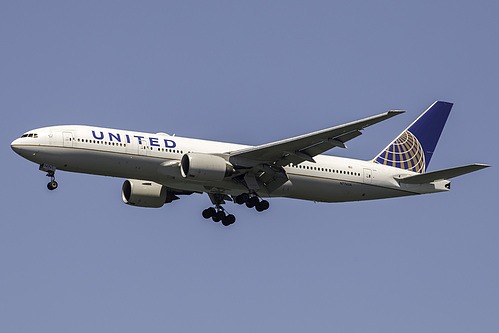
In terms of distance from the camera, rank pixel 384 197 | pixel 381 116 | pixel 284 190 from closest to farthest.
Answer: pixel 381 116
pixel 284 190
pixel 384 197

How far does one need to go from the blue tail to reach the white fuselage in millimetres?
2484

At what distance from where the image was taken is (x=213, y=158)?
4175cm

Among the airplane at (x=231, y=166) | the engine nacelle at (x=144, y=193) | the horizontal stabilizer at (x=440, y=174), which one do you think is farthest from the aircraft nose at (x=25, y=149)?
the horizontal stabilizer at (x=440, y=174)

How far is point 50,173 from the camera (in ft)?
134

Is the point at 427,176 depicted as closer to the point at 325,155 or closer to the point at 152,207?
the point at 325,155

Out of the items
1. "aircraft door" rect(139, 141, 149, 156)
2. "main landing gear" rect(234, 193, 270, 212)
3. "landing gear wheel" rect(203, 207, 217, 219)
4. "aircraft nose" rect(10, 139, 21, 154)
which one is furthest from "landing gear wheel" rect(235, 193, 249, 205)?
"aircraft nose" rect(10, 139, 21, 154)

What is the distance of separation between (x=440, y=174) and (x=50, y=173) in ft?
62.1

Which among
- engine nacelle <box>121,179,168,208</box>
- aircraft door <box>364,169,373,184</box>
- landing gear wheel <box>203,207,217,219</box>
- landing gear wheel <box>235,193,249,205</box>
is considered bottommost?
landing gear wheel <box>235,193,249,205</box>

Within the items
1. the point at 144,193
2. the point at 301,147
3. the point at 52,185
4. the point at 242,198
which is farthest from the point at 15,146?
the point at 301,147

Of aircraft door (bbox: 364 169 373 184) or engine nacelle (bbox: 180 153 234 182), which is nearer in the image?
engine nacelle (bbox: 180 153 234 182)

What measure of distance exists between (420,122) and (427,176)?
606 centimetres

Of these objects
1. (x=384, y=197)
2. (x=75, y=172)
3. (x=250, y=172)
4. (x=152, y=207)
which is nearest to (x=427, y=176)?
(x=384, y=197)

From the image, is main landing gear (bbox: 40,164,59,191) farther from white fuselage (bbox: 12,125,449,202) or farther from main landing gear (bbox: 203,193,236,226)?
main landing gear (bbox: 203,193,236,226)

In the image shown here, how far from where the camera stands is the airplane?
133 ft
